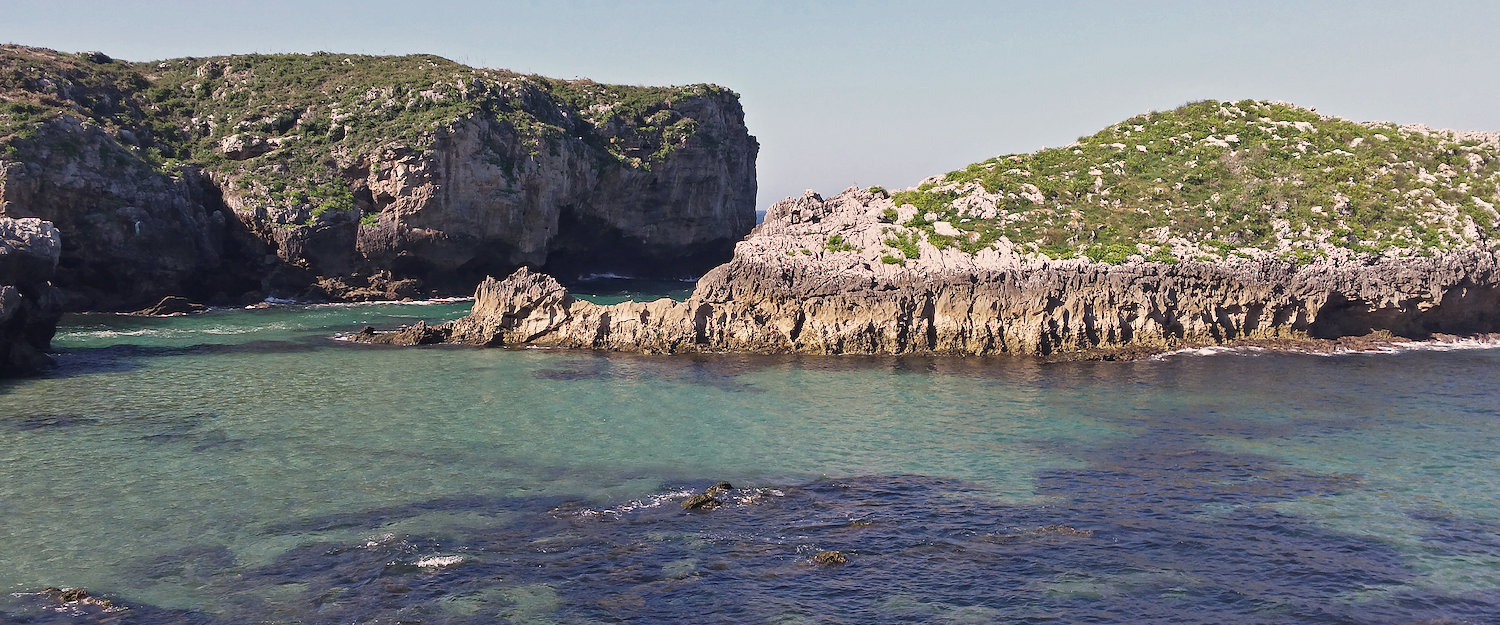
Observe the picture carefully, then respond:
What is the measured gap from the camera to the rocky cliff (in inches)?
Answer: 2007

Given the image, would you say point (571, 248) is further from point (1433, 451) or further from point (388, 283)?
point (1433, 451)

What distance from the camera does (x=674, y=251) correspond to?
261 feet

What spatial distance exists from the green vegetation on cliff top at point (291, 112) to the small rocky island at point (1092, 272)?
908 inches

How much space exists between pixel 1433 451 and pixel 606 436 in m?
18.5

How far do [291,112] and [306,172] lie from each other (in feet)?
23.9

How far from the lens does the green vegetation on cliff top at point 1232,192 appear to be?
38.1 metres

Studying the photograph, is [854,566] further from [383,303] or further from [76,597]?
[383,303]

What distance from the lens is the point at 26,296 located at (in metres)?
33.1

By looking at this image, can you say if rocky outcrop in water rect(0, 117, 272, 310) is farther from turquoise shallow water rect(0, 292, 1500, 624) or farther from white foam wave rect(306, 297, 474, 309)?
turquoise shallow water rect(0, 292, 1500, 624)

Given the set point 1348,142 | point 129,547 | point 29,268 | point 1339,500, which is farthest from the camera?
point 1348,142

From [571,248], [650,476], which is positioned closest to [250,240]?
[571,248]

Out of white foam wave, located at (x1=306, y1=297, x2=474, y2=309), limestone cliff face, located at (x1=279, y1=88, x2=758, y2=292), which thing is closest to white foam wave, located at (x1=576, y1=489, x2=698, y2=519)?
white foam wave, located at (x1=306, y1=297, x2=474, y2=309)

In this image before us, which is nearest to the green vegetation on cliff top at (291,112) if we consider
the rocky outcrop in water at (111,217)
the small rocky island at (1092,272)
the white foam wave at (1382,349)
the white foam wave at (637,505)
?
the rocky outcrop in water at (111,217)

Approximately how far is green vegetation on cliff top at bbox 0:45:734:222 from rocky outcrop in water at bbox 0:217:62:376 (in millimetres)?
20239
